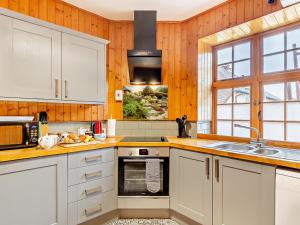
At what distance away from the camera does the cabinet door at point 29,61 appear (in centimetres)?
175

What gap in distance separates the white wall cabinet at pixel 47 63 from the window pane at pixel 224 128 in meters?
1.63

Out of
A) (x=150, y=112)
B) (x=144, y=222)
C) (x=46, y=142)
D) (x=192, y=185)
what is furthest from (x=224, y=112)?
(x=46, y=142)

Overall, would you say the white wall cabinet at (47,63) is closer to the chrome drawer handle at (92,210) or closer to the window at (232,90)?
Result: the chrome drawer handle at (92,210)

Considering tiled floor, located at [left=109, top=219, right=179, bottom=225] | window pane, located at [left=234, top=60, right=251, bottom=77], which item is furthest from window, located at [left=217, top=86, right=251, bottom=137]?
tiled floor, located at [left=109, top=219, right=179, bottom=225]

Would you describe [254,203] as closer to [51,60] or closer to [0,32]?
[51,60]

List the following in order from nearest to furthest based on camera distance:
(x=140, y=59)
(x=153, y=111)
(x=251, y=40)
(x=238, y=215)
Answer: (x=238, y=215) < (x=251, y=40) < (x=140, y=59) < (x=153, y=111)

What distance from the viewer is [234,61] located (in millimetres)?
2570

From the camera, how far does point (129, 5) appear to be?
252cm

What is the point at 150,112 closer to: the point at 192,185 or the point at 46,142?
the point at 192,185

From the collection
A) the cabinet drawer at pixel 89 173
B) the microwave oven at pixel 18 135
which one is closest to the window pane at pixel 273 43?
the cabinet drawer at pixel 89 173

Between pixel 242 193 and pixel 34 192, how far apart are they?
5.52 feet

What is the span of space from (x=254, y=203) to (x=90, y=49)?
228 centimetres

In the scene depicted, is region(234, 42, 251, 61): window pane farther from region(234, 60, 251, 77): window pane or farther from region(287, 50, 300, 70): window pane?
region(287, 50, 300, 70): window pane

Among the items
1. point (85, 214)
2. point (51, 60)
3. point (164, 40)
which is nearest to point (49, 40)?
point (51, 60)
